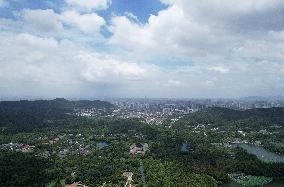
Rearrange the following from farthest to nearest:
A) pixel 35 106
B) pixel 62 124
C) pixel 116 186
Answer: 1. pixel 35 106
2. pixel 62 124
3. pixel 116 186

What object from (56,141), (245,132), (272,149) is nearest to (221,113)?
(245,132)

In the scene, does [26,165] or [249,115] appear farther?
[249,115]

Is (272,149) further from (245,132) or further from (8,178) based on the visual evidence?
(8,178)

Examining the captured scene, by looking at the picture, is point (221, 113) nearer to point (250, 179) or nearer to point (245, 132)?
point (245, 132)

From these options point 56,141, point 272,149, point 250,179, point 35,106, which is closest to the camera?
point 250,179

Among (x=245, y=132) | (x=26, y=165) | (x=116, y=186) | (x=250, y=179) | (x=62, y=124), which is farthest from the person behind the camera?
(x=62, y=124)

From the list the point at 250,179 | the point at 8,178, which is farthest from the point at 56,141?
the point at 250,179

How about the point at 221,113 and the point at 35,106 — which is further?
the point at 35,106

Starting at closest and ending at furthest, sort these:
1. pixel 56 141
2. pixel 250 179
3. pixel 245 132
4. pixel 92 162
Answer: pixel 250 179
pixel 92 162
pixel 56 141
pixel 245 132
